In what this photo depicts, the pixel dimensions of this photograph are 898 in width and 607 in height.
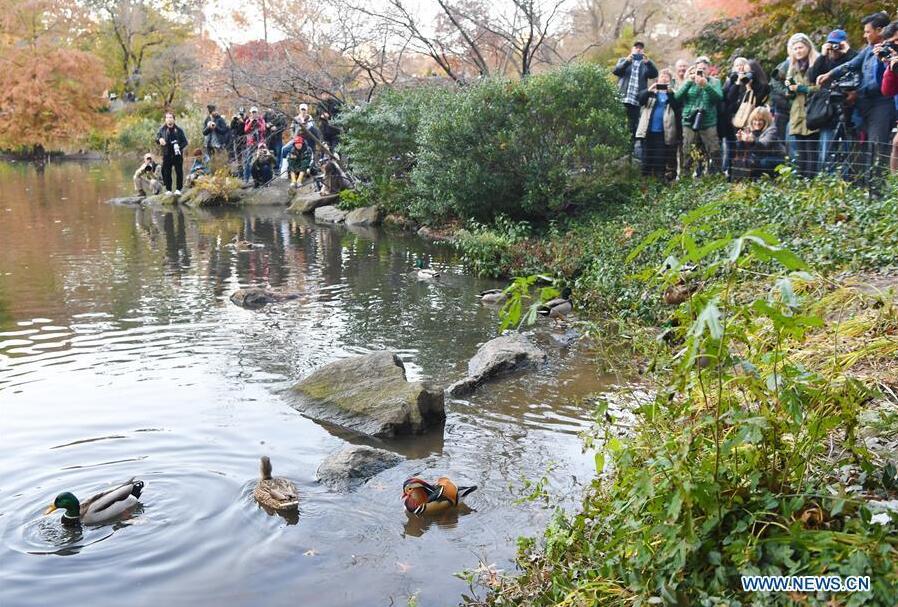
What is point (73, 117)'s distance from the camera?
40469mm

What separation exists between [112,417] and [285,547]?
2.84 m

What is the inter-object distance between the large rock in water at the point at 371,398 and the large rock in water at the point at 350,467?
0.67 m

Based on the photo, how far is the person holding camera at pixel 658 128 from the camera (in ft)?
47.8

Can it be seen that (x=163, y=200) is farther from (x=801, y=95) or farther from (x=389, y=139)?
(x=801, y=95)

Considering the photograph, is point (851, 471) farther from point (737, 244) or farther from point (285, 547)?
point (285, 547)

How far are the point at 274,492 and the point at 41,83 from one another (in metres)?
39.2

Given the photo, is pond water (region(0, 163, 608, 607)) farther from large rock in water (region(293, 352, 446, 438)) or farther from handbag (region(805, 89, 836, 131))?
handbag (region(805, 89, 836, 131))

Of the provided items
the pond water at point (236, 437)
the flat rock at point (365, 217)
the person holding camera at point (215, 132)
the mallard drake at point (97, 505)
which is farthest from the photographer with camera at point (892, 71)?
the person holding camera at point (215, 132)

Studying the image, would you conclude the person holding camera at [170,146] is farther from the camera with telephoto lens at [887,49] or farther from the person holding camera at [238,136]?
the camera with telephoto lens at [887,49]

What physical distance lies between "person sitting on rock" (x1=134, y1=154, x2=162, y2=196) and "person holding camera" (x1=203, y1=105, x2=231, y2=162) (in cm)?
166

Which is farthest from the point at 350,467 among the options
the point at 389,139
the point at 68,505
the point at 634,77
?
the point at 389,139

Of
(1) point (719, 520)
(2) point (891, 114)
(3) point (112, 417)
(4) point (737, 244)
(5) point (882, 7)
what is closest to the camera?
(4) point (737, 244)

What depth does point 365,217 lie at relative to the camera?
65.1ft

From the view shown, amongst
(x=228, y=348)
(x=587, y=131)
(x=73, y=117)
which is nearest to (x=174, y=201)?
(x=587, y=131)
